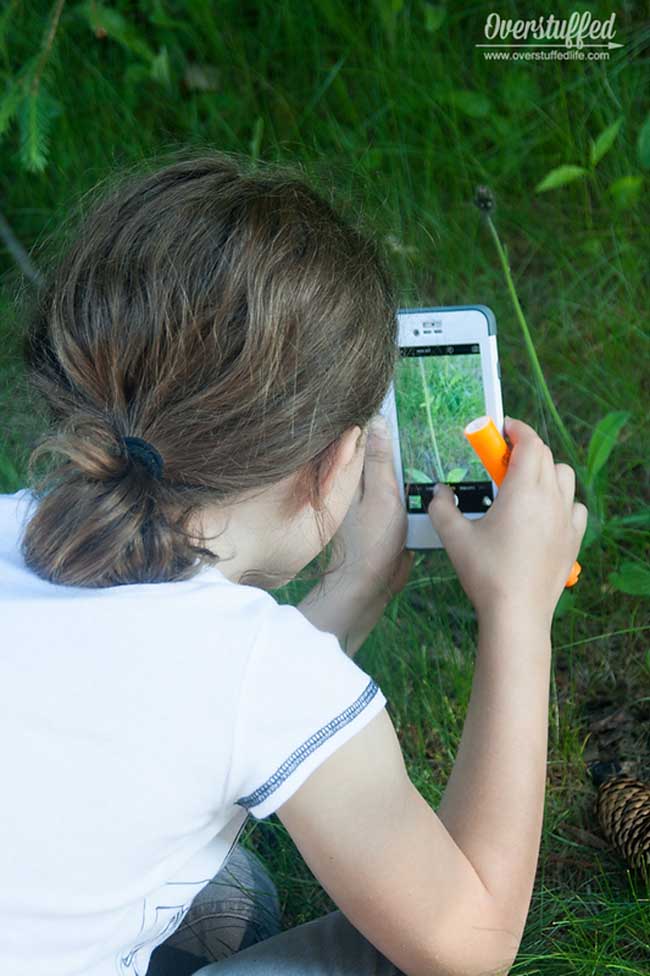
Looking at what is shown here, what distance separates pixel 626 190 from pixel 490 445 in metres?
0.69

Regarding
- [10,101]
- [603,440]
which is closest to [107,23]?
[10,101]

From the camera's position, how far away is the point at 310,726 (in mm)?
778

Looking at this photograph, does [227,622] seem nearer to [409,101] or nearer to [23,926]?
[23,926]

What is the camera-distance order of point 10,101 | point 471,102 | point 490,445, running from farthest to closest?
point 471,102, point 10,101, point 490,445

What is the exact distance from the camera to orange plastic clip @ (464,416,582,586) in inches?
40.3

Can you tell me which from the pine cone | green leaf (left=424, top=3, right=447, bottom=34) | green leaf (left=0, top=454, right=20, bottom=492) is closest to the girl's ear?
the pine cone

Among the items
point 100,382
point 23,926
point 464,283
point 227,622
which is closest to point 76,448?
point 100,382

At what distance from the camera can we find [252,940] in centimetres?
117

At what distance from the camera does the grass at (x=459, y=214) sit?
1.31 m

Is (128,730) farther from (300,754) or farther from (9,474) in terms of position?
(9,474)

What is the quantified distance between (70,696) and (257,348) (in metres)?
0.28

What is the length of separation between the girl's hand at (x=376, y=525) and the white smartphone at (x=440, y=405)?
0.02 meters

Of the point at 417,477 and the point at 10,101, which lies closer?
the point at 417,477

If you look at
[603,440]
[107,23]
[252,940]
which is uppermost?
[107,23]
